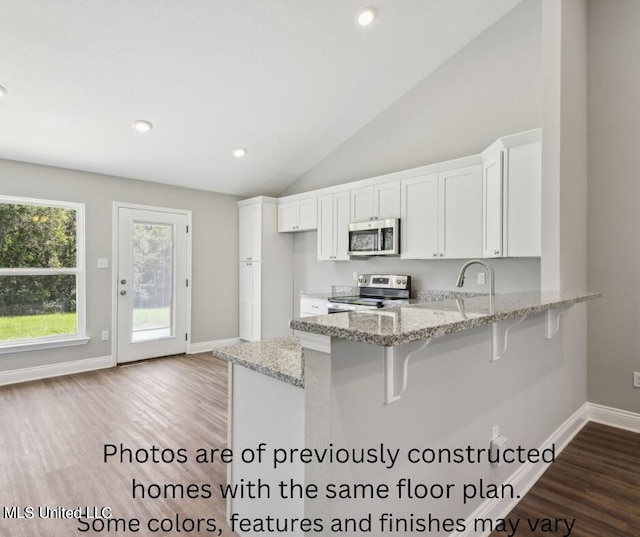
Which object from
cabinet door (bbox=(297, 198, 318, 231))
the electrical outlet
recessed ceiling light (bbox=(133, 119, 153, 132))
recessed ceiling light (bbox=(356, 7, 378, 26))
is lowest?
the electrical outlet

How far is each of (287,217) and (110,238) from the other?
2.28m

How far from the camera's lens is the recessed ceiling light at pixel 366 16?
10.2ft

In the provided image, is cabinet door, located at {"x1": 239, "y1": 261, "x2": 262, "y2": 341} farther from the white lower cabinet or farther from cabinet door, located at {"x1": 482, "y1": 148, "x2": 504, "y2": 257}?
cabinet door, located at {"x1": 482, "y1": 148, "x2": 504, "y2": 257}

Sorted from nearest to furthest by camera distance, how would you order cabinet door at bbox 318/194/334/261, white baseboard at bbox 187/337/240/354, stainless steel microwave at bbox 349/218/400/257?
stainless steel microwave at bbox 349/218/400/257, cabinet door at bbox 318/194/334/261, white baseboard at bbox 187/337/240/354

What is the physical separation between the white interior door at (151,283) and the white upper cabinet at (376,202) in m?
2.49

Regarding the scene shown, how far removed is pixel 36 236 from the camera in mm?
4266

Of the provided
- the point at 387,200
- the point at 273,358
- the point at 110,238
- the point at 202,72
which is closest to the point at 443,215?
the point at 387,200

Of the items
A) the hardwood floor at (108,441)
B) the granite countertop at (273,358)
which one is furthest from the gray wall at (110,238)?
the granite countertop at (273,358)

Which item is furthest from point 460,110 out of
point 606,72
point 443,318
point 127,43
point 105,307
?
point 105,307

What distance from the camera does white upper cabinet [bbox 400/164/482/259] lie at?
3.48 meters

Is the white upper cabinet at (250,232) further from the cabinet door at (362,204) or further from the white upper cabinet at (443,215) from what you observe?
the white upper cabinet at (443,215)

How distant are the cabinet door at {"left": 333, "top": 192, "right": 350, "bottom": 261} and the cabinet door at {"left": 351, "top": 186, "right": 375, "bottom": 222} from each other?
94 millimetres

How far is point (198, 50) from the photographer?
309 centimetres

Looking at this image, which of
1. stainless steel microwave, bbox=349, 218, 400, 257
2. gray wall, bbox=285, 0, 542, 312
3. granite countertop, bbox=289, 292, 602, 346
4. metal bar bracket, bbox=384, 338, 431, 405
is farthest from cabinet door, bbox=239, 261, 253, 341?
metal bar bracket, bbox=384, 338, 431, 405
